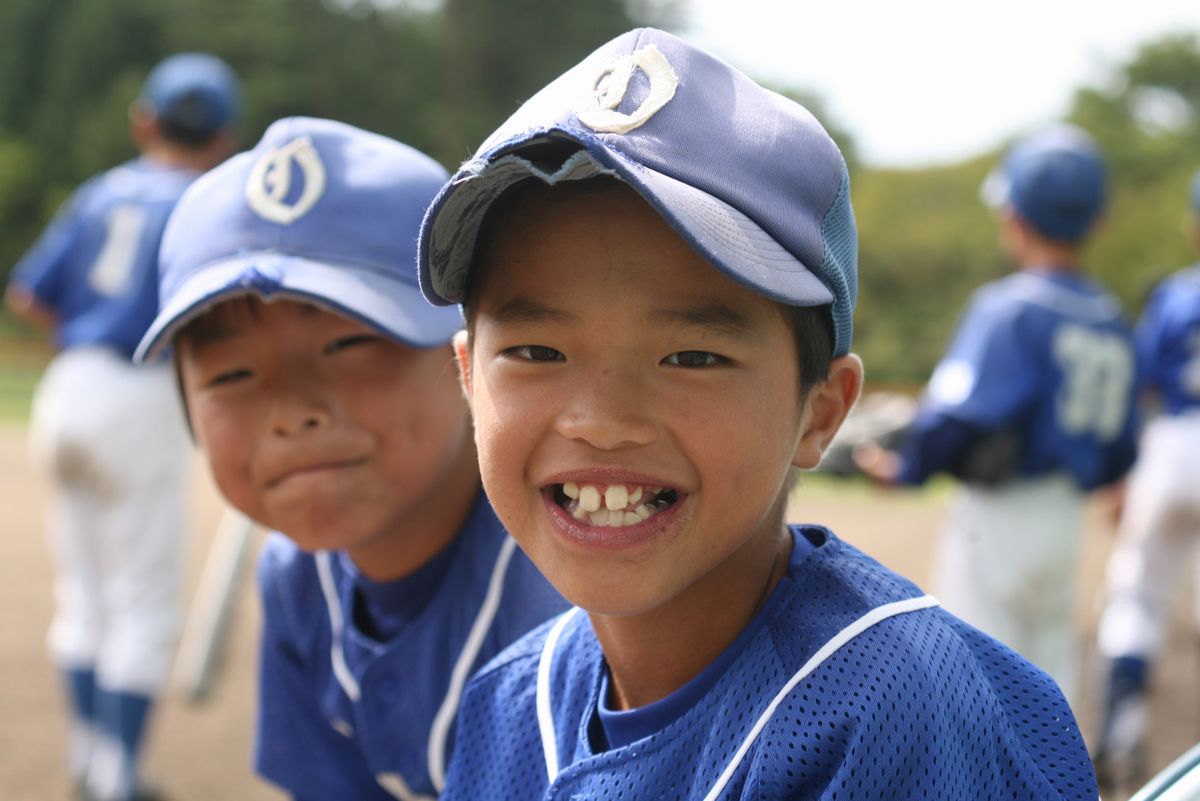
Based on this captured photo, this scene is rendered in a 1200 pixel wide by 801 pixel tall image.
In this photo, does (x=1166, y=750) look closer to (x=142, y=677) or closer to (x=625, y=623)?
(x=142, y=677)

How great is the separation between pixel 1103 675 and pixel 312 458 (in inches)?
131

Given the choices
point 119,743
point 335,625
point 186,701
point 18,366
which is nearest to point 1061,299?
point 335,625

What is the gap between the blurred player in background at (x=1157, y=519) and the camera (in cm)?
421

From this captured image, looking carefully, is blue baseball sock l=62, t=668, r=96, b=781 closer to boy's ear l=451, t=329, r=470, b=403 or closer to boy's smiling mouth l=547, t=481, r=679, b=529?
boy's ear l=451, t=329, r=470, b=403

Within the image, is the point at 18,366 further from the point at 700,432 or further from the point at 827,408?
the point at 700,432

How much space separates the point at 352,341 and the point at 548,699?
650 millimetres

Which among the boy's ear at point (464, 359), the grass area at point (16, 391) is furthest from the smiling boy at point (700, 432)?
the grass area at point (16, 391)

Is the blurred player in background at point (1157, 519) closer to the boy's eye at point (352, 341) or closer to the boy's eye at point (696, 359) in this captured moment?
the boy's eye at point (352, 341)

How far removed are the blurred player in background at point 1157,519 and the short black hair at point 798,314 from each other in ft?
10.7

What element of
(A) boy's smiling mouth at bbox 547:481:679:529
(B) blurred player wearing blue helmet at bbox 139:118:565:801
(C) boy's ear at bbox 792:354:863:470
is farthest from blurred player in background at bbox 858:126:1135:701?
(A) boy's smiling mouth at bbox 547:481:679:529

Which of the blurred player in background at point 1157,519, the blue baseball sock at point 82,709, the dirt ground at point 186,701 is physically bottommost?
the dirt ground at point 186,701

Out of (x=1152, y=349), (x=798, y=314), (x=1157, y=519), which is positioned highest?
(x=798, y=314)

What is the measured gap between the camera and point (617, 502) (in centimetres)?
130

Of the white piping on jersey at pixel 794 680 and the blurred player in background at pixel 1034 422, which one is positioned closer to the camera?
the white piping on jersey at pixel 794 680
